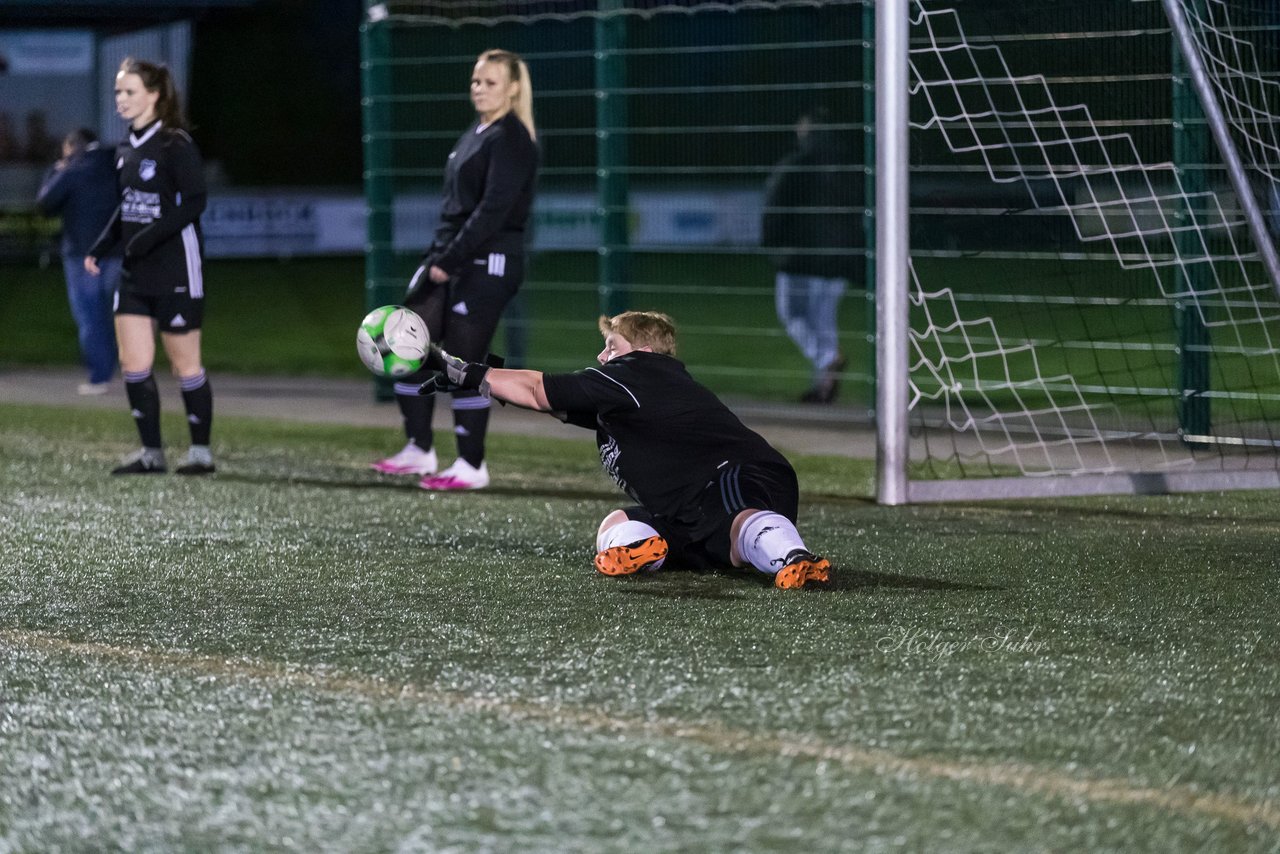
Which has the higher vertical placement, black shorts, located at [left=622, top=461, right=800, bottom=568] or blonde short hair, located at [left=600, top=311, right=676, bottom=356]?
blonde short hair, located at [left=600, top=311, right=676, bottom=356]

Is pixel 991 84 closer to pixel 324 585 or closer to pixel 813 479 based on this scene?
pixel 813 479

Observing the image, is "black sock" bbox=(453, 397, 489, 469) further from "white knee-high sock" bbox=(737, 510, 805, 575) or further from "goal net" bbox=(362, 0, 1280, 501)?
"white knee-high sock" bbox=(737, 510, 805, 575)

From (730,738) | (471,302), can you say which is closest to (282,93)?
(471,302)

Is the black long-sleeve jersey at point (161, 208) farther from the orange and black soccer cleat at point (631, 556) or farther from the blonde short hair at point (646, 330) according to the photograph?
the orange and black soccer cleat at point (631, 556)

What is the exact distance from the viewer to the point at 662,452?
20.5ft

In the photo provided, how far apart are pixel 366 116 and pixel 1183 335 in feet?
18.7

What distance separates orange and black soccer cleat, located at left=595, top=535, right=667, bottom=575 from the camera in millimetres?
6148

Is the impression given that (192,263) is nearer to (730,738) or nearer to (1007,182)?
(1007,182)

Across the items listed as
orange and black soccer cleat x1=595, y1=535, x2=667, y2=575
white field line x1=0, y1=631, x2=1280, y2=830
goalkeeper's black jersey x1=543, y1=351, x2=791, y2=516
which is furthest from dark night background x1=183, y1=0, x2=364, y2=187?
white field line x1=0, y1=631, x2=1280, y2=830

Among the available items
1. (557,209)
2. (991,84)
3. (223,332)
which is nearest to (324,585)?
(991,84)

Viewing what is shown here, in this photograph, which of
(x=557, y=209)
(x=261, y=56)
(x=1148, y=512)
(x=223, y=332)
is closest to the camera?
(x=1148, y=512)

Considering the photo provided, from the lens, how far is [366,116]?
1262 centimetres

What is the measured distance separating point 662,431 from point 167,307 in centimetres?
352

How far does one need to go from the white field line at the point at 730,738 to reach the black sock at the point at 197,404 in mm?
3858
